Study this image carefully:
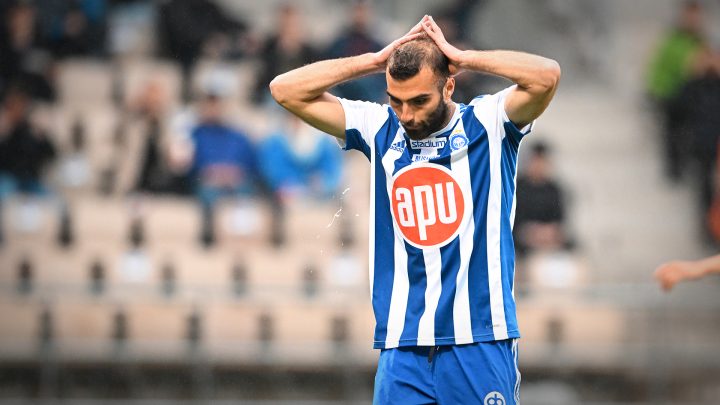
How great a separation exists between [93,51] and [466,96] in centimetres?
451

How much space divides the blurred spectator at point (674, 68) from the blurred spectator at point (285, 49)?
Answer: 4.07m

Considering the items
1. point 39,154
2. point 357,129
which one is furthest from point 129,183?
point 357,129

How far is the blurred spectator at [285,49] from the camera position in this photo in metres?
12.9

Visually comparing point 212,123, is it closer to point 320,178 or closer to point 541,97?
point 320,178

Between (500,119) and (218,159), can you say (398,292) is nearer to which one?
(500,119)

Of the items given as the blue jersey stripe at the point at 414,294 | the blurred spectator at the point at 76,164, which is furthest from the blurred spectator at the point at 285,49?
the blue jersey stripe at the point at 414,294

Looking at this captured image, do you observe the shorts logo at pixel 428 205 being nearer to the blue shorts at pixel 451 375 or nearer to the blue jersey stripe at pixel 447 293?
the blue jersey stripe at pixel 447 293

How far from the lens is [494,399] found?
512 cm

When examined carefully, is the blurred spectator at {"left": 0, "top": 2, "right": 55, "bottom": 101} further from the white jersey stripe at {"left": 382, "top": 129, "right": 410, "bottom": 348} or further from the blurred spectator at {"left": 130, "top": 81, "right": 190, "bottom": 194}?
the white jersey stripe at {"left": 382, "top": 129, "right": 410, "bottom": 348}

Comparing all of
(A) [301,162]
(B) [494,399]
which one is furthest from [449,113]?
(A) [301,162]

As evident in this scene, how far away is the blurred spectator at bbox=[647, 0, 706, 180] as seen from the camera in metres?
14.0

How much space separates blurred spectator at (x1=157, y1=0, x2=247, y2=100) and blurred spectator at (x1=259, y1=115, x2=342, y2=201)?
2.02m

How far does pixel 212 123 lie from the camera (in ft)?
40.3

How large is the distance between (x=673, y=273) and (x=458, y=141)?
130 cm
